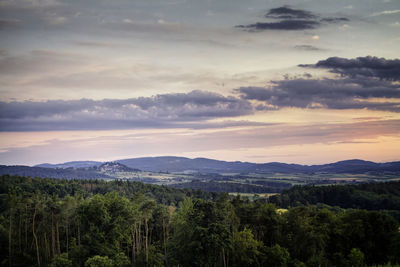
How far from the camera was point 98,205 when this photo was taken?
80812mm

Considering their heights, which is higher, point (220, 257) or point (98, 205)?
point (98, 205)

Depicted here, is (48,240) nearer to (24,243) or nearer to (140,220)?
(24,243)

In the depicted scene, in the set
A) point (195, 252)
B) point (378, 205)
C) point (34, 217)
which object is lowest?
point (378, 205)

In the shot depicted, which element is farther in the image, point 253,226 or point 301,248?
point 253,226

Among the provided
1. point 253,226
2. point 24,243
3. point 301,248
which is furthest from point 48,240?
point 301,248

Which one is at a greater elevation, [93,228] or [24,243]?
[93,228]

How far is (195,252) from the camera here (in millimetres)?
66125

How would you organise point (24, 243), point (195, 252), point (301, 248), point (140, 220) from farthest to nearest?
point (24, 243)
point (140, 220)
point (301, 248)
point (195, 252)

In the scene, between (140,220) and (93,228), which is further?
(140,220)

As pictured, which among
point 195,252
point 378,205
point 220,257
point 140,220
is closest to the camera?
point 195,252

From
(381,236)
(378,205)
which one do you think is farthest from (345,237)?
(378,205)

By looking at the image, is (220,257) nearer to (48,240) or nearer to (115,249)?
(115,249)

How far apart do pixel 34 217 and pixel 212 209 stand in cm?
4109

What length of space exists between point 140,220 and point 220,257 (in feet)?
76.6
